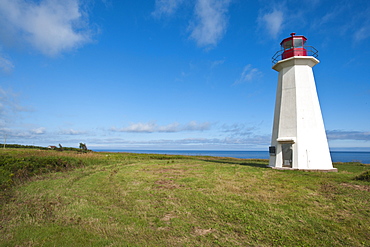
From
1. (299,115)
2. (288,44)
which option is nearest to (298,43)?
(288,44)

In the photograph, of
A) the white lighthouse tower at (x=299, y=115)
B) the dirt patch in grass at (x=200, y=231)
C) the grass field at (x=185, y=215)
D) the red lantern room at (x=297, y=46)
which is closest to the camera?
the grass field at (x=185, y=215)

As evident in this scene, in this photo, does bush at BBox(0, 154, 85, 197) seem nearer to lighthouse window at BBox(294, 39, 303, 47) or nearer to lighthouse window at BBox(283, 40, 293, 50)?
lighthouse window at BBox(283, 40, 293, 50)

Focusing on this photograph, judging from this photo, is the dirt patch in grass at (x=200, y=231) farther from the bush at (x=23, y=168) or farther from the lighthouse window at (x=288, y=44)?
the lighthouse window at (x=288, y=44)

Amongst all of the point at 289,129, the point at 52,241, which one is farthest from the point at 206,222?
the point at 289,129

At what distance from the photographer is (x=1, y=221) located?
604 centimetres

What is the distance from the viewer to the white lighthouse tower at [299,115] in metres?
17.5

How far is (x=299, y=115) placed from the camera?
1806cm

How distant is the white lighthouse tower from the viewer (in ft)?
57.4

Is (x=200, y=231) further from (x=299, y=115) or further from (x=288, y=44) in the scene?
(x=288, y=44)

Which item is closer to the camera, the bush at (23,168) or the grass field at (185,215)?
the grass field at (185,215)

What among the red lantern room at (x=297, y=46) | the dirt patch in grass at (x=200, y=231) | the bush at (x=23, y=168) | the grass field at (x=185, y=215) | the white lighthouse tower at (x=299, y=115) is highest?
the red lantern room at (x=297, y=46)

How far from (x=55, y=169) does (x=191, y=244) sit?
52.1ft

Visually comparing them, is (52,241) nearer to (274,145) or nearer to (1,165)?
(1,165)

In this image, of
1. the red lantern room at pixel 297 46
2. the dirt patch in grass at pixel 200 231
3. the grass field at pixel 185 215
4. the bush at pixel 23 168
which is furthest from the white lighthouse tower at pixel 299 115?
the bush at pixel 23 168
